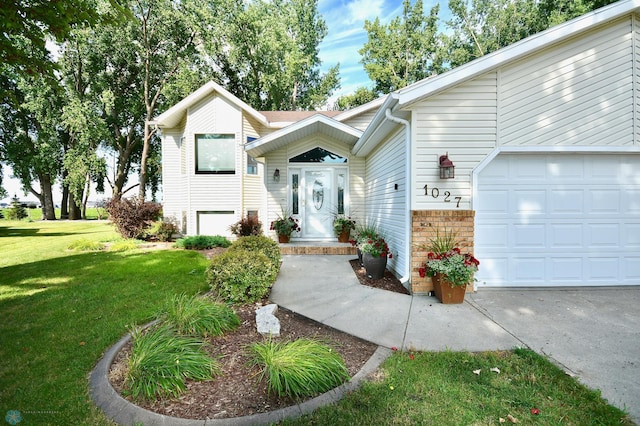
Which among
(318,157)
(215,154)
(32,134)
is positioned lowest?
(318,157)

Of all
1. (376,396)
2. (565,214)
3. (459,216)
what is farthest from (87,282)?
(565,214)

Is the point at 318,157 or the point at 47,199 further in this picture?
the point at 47,199

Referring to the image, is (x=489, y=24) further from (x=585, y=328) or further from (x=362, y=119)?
(x=585, y=328)

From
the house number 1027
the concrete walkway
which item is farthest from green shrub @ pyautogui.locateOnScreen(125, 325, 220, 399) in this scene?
the house number 1027

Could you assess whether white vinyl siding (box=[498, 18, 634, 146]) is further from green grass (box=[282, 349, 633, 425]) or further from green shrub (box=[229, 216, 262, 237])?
green shrub (box=[229, 216, 262, 237])

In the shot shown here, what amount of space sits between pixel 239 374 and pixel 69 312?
10.4ft

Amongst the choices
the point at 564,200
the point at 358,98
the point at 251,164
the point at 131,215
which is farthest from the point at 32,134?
the point at 564,200

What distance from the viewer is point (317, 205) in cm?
911

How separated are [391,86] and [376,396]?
964 inches

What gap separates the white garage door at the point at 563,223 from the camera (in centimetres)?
475

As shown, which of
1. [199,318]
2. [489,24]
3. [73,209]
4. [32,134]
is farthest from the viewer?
[73,209]

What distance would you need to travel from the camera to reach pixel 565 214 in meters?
4.79

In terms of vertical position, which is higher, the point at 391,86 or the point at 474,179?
the point at 391,86

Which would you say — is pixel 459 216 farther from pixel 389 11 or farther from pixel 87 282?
pixel 389 11
